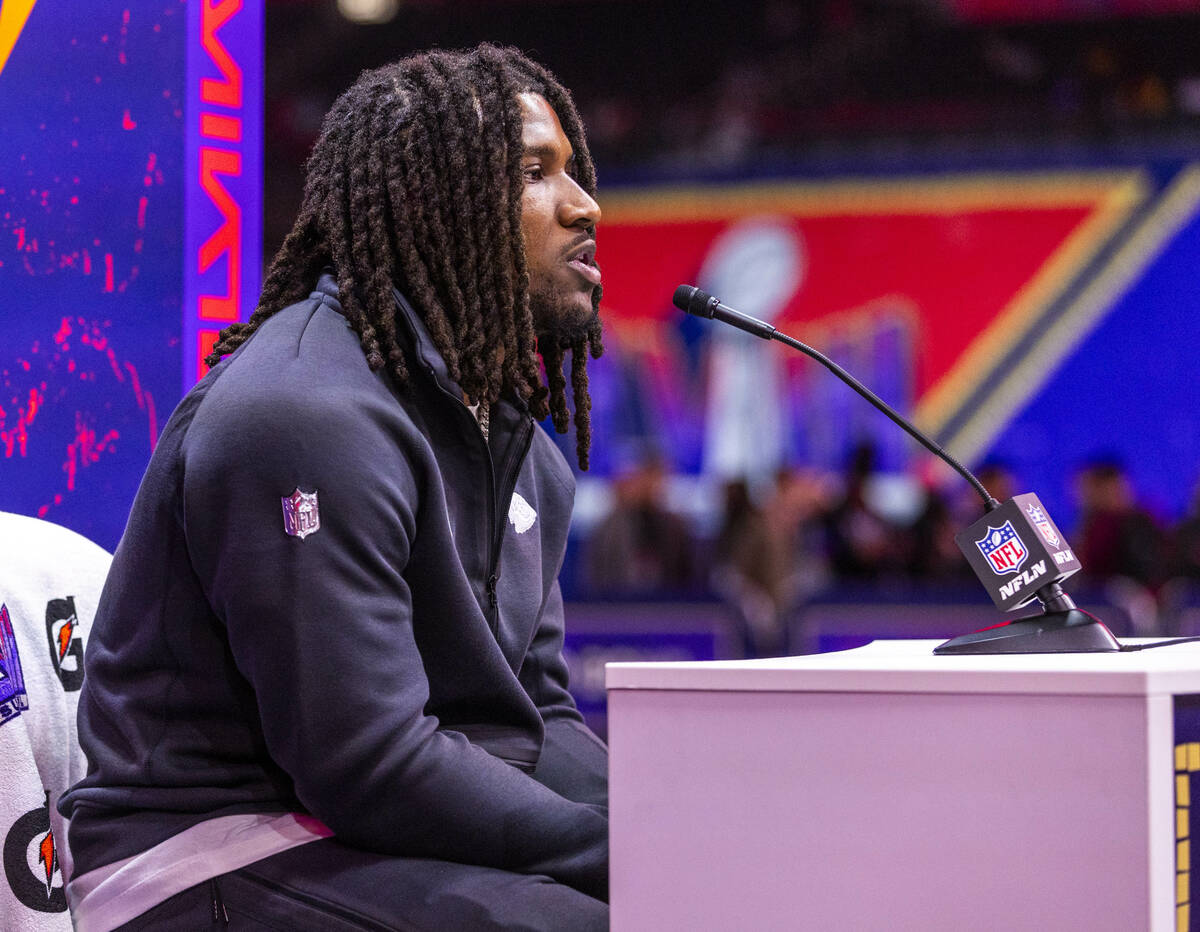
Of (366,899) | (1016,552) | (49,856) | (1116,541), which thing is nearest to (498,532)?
(366,899)

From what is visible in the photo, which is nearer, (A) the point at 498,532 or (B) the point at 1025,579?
(B) the point at 1025,579

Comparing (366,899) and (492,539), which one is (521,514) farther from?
(366,899)

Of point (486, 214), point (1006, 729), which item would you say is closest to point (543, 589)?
point (486, 214)

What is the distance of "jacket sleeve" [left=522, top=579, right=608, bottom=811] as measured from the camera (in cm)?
191

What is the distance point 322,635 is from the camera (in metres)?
1.46

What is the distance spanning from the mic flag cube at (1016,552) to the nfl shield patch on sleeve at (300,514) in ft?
2.38

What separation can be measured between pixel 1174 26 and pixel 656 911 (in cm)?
897

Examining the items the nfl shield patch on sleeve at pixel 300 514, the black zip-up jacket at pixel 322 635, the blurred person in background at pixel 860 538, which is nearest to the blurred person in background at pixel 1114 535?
the blurred person in background at pixel 860 538

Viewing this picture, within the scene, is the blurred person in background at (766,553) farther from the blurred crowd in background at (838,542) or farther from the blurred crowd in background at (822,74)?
the blurred crowd in background at (822,74)

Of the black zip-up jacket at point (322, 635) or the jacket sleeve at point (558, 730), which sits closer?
the black zip-up jacket at point (322, 635)

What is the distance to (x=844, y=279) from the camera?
9.38m

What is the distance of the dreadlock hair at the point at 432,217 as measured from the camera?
5.91 ft

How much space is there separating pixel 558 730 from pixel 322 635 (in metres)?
0.63

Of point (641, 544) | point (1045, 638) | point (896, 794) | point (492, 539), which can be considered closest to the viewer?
point (896, 794)
